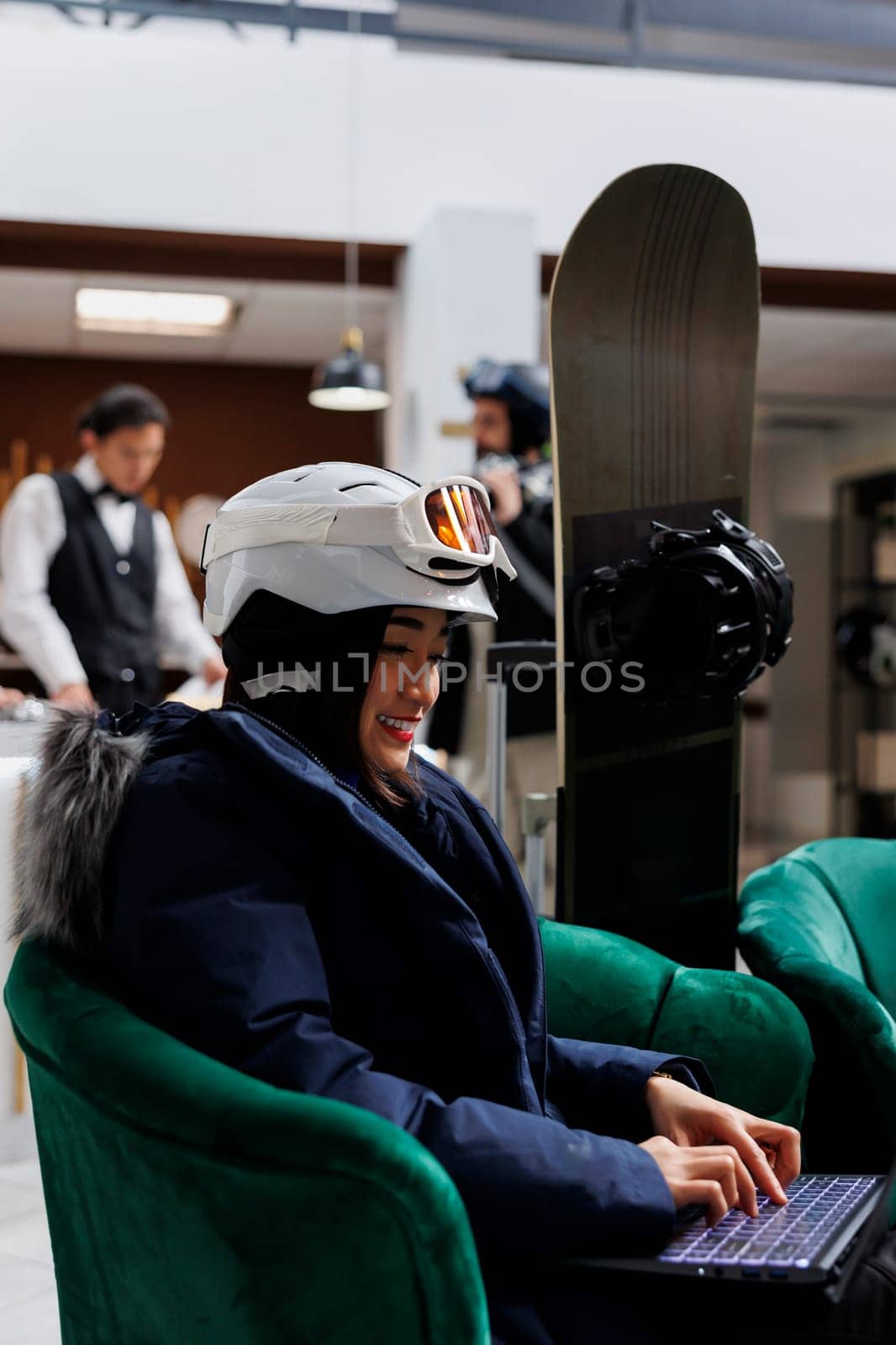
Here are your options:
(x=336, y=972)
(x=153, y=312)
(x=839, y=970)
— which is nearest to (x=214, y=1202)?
(x=336, y=972)

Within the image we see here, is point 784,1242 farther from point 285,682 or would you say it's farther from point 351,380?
point 351,380

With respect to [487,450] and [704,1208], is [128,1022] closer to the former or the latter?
[704,1208]

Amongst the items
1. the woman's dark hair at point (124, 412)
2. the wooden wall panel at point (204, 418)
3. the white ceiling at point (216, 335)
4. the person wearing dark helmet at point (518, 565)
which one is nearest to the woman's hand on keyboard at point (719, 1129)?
the person wearing dark helmet at point (518, 565)

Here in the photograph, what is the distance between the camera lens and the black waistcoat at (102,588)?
155 inches

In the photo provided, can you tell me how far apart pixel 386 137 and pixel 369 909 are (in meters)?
4.44

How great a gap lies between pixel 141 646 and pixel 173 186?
182cm

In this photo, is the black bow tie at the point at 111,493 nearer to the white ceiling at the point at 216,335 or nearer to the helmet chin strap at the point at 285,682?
the white ceiling at the point at 216,335

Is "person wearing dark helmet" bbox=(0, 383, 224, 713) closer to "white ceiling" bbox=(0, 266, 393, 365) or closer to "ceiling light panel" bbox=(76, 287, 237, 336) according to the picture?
"white ceiling" bbox=(0, 266, 393, 365)

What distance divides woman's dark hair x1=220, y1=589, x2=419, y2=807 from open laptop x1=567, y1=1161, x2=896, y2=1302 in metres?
0.46

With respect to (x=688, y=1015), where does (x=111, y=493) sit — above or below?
above

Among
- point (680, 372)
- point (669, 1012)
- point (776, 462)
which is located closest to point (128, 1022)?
point (669, 1012)

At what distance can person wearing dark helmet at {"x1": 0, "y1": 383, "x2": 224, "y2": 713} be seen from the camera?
3721mm

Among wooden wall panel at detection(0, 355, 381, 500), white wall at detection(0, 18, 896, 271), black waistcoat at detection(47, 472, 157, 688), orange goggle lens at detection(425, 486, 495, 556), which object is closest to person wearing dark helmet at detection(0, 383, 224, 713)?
black waistcoat at detection(47, 472, 157, 688)

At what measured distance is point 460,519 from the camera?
1.21 m
